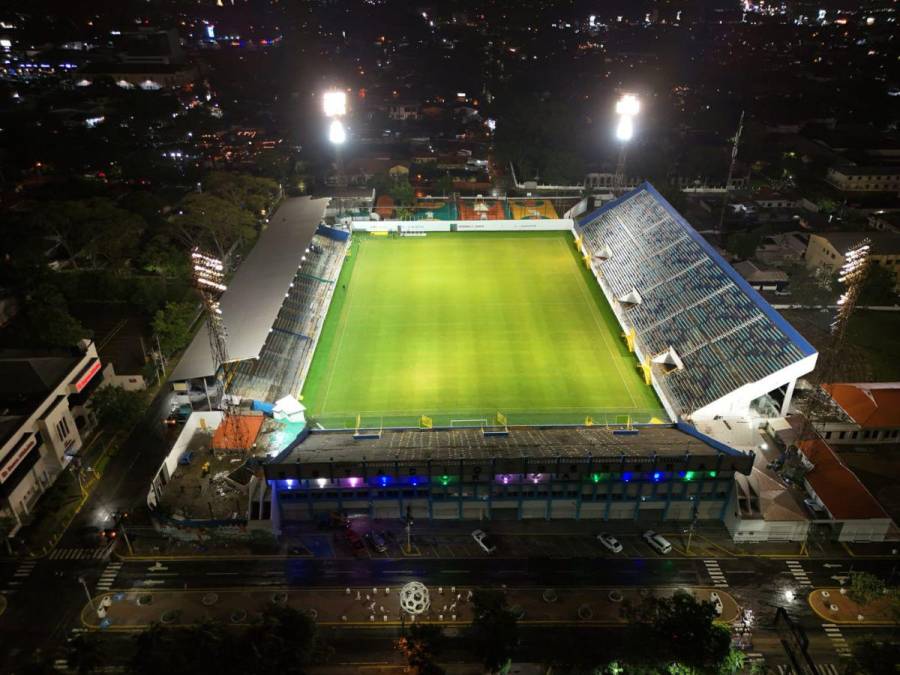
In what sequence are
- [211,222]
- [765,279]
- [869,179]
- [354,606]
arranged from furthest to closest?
[869,179] < [211,222] < [765,279] < [354,606]

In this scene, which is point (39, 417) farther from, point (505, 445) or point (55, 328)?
point (505, 445)

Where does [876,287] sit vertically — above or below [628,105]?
below

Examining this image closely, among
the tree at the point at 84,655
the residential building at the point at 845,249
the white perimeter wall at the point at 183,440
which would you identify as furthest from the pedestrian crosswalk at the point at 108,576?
the residential building at the point at 845,249

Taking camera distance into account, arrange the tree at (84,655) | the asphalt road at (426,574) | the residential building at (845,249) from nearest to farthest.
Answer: the tree at (84,655)
the asphalt road at (426,574)
the residential building at (845,249)

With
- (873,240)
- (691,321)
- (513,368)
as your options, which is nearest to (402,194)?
(513,368)

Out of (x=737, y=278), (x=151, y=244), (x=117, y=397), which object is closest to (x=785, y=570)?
(x=737, y=278)

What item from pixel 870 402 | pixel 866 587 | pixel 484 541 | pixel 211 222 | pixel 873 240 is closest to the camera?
pixel 866 587

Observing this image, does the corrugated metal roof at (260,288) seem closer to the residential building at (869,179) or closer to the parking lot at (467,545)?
the parking lot at (467,545)
